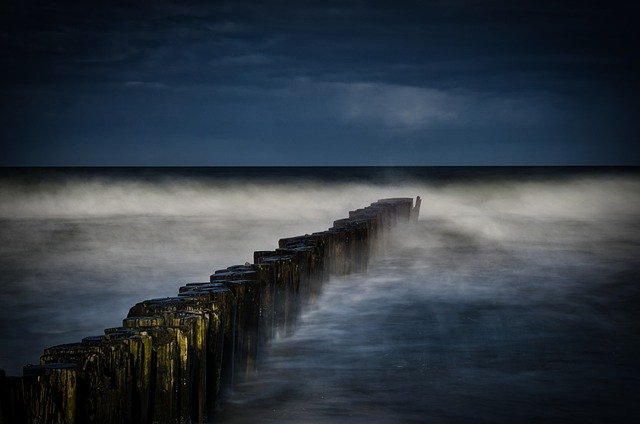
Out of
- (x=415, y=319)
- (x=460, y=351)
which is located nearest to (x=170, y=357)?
(x=460, y=351)

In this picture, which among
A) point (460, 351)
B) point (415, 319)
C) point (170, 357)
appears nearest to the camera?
point (170, 357)

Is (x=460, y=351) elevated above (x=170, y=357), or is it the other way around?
(x=170, y=357)

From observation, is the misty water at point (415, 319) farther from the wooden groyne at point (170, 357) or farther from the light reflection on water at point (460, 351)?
the wooden groyne at point (170, 357)

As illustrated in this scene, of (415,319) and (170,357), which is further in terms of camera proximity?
(415,319)

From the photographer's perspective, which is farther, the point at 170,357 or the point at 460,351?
the point at 460,351

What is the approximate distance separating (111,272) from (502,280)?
595 centimetres

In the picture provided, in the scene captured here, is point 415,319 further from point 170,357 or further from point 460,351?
point 170,357

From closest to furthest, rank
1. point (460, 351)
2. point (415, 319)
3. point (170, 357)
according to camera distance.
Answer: point (170, 357)
point (460, 351)
point (415, 319)

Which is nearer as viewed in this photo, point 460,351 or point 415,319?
point 460,351

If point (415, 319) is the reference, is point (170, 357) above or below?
above

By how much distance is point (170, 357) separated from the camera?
396cm

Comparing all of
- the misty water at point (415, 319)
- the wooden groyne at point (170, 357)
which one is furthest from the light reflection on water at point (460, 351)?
the wooden groyne at point (170, 357)

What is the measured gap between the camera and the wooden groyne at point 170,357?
10.5ft

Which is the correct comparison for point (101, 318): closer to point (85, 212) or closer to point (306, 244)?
point (306, 244)
